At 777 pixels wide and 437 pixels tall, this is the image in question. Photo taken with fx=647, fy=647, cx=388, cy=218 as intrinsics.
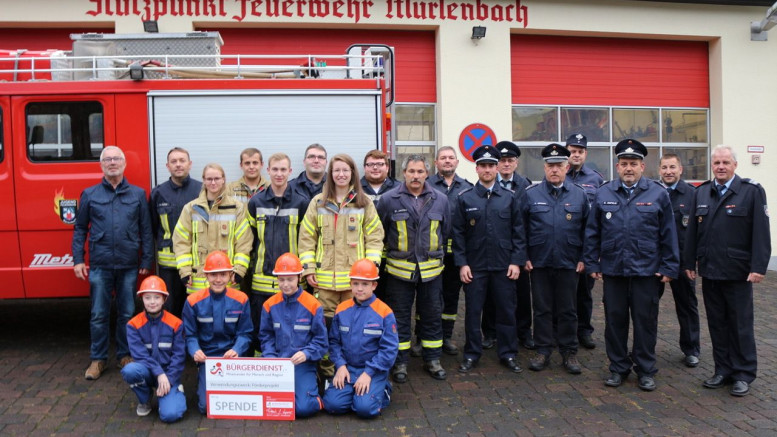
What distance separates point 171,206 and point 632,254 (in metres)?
3.82

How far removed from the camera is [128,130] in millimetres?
5777

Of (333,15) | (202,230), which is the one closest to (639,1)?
(333,15)

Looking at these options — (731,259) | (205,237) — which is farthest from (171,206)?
(731,259)

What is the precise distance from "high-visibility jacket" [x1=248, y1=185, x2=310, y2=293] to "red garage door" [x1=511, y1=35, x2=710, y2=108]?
7.25 m

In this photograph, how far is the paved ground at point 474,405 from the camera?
4391 mm

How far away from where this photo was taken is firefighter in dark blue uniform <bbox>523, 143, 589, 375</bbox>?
5586 mm

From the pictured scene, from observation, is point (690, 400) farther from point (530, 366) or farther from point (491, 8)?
point (491, 8)

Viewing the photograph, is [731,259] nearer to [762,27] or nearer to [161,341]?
[161,341]

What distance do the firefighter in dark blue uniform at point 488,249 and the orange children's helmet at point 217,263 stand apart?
1.97m

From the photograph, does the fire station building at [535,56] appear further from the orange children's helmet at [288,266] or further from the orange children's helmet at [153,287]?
the orange children's helmet at [153,287]

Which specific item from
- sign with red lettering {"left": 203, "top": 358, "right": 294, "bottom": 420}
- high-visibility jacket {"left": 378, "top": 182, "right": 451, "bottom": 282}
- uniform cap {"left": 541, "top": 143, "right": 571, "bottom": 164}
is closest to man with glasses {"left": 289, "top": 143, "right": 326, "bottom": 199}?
high-visibility jacket {"left": 378, "top": 182, "right": 451, "bottom": 282}

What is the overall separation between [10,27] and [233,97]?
6.77 metres

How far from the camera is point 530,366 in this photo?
18.7 ft

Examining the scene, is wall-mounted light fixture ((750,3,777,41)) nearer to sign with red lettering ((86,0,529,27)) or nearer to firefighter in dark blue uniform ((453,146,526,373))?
sign with red lettering ((86,0,529,27))
